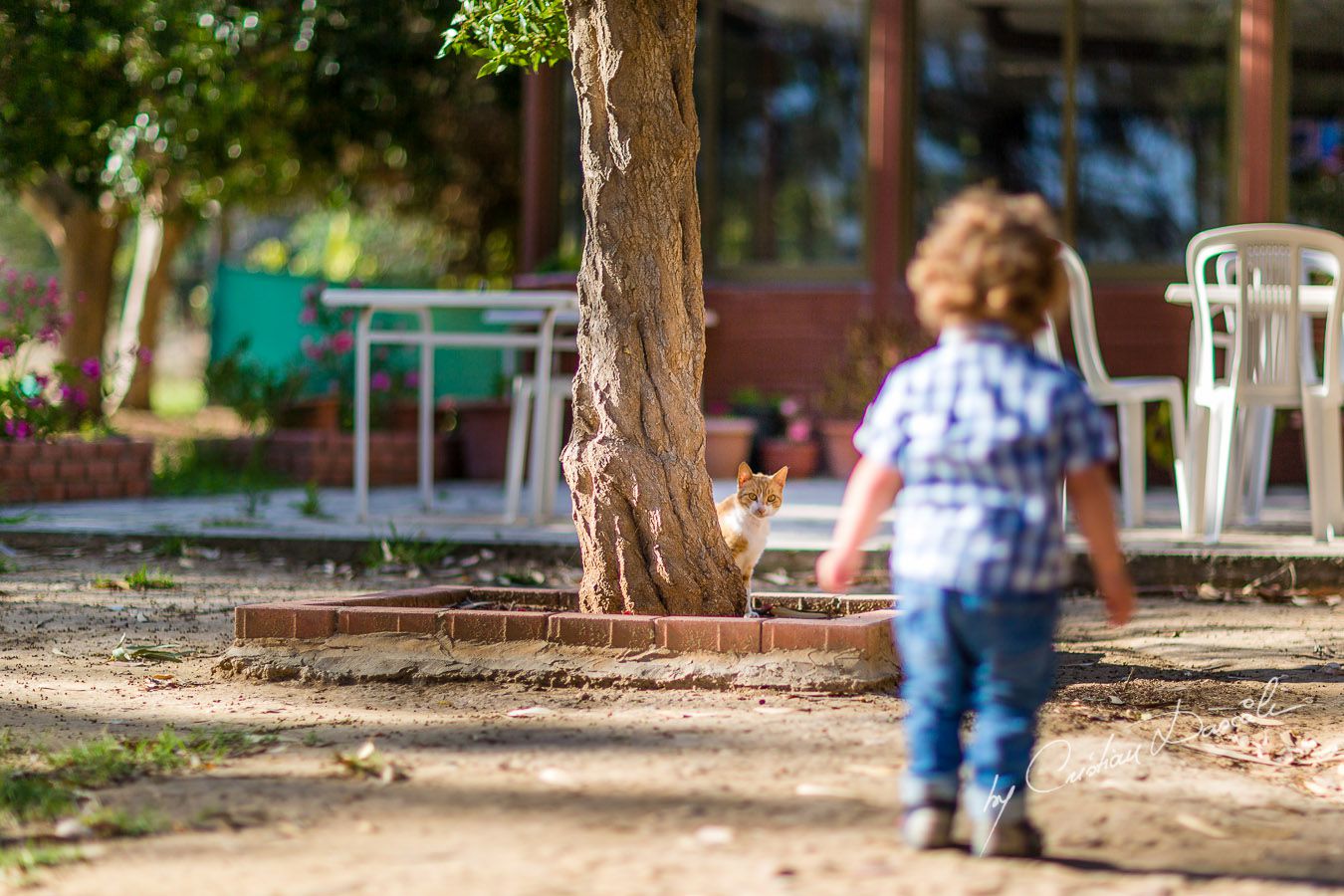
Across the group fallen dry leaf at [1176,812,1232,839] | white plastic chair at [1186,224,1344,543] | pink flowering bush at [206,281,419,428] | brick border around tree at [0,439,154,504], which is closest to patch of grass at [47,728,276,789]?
fallen dry leaf at [1176,812,1232,839]

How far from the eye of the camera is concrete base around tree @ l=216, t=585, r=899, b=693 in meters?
3.69

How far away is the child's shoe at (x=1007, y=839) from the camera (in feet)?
7.96

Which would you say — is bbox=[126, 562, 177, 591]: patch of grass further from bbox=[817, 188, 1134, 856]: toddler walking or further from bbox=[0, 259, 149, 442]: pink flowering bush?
Result: bbox=[817, 188, 1134, 856]: toddler walking

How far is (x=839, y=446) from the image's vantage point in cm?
915

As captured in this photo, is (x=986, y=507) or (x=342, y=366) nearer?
(x=986, y=507)

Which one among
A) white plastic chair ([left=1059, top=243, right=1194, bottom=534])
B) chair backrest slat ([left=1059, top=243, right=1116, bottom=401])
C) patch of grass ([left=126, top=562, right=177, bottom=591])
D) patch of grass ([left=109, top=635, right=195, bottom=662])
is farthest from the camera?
chair backrest slat ([left=1059, top=243, right=1116, bottom=401])

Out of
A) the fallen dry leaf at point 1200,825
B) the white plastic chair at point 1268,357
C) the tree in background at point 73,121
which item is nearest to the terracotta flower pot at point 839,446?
the white plastic chair at point 1268,357

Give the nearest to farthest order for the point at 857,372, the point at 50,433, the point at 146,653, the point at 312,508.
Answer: the point at 146,653, the point at 312,508, the point at 50,433, the point at 857,372

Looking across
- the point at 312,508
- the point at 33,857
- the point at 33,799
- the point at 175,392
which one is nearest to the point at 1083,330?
the point at 312,508

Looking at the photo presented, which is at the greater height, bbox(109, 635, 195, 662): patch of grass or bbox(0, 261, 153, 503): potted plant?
bbox(0, 261, 153, 503): potted plant

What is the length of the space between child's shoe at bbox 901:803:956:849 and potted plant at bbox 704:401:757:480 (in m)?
6.17

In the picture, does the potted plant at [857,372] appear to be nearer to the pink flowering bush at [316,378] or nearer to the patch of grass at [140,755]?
the pink flowering bush at [316,378]

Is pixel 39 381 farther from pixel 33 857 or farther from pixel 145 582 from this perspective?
pixel 33 857

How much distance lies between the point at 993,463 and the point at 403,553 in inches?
156
